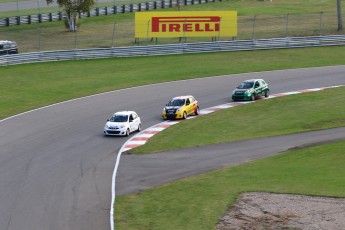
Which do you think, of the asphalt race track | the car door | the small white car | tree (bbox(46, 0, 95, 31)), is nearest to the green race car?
the asphalt race track

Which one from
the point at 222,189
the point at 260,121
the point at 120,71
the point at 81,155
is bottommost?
the point at 81,155

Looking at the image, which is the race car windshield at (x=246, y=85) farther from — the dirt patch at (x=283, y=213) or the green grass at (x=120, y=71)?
the dirt patch at (x=283, y=213)

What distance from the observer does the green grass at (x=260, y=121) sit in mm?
39253

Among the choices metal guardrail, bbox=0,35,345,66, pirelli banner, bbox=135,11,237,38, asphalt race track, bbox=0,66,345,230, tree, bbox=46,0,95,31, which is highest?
tree, bbox=46,0,95,31

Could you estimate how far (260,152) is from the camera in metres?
36.2

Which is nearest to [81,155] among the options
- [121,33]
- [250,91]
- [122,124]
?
[122,124]

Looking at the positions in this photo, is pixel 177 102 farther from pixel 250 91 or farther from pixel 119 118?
pixel 250 91

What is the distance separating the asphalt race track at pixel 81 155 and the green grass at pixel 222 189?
3.18ft

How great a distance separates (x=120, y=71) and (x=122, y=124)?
19.3m

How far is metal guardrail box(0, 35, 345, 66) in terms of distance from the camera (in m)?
62.9

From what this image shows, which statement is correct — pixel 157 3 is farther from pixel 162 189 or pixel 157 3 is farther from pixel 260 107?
pixel 162 189

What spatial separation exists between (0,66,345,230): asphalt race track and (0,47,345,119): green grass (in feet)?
7.11

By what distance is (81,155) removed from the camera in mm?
36469

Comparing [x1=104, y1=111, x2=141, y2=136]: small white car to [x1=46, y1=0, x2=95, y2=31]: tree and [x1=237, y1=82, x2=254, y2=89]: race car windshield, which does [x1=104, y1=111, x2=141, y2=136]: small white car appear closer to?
[x1=237, y1=82, x2=254, y2=89]: race car windshield
